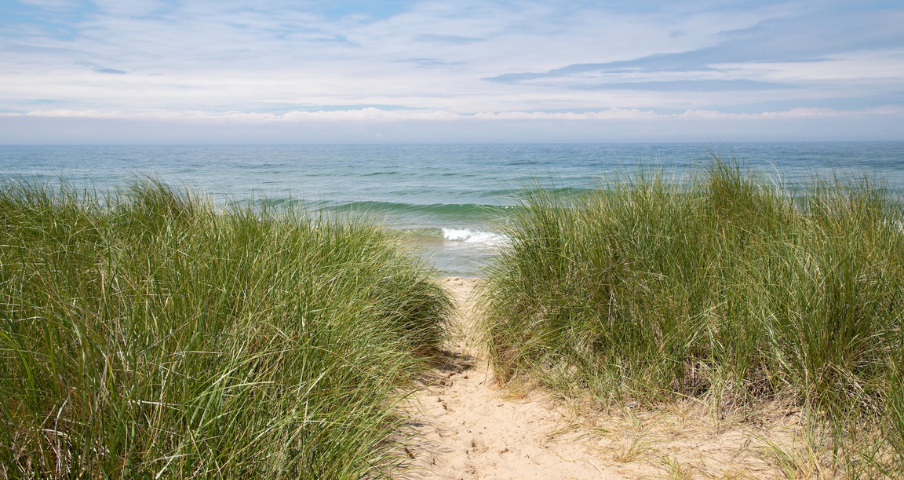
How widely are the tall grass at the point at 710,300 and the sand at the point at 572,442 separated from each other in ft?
0.49

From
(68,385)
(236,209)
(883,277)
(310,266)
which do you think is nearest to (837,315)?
(883,277)

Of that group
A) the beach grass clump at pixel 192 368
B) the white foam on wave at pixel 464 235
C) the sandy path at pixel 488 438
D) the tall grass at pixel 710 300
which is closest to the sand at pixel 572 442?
the sandy path at pixel 488 438

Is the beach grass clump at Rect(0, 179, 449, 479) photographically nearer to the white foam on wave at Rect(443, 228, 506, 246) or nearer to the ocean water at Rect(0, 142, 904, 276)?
the ocean water at Rect(0, 142, 904, 276)

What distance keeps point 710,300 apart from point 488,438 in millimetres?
1533

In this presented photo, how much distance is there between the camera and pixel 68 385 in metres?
1.72

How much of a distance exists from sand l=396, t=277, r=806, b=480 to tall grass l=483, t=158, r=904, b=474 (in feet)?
0.49

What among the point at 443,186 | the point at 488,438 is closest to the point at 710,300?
the point at 488,438

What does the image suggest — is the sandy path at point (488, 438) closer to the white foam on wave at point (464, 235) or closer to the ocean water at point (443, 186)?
the ocean water at point (443, 186)

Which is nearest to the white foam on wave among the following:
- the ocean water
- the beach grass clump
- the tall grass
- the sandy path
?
the ocean water

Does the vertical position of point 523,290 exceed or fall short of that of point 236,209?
it falls short

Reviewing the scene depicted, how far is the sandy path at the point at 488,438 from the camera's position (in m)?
2.72

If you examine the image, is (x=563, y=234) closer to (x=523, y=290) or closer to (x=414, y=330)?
(x=523, y=290)

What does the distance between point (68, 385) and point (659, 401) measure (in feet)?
9.17

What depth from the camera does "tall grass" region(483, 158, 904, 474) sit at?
103 inches
